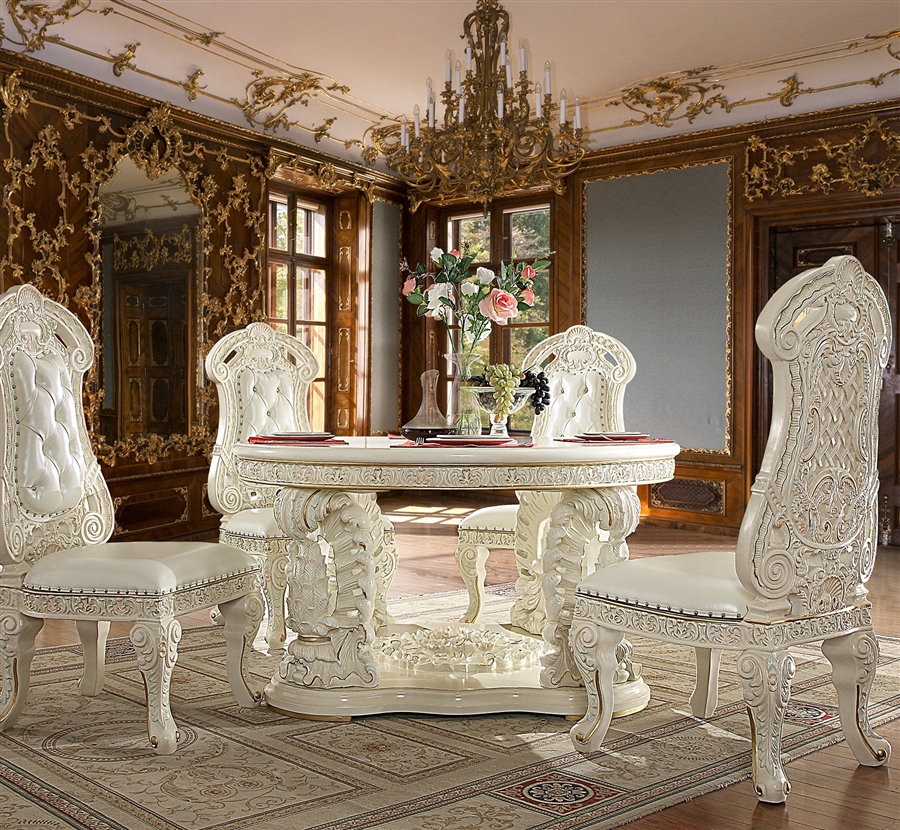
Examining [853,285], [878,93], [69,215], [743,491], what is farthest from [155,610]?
[878,93]

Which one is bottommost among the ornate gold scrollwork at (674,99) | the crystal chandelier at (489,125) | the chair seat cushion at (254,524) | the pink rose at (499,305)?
the chair seat cushion at (254,524)

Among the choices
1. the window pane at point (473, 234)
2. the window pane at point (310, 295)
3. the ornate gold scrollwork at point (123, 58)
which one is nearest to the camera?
the ornate gold scrollwork at point (123, 58)

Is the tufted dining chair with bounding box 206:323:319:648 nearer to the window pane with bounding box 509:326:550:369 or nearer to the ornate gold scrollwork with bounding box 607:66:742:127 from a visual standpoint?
the ornate gold scrollwork with bounding box 607:66:742:127

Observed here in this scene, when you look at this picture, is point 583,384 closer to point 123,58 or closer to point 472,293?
point 472,293

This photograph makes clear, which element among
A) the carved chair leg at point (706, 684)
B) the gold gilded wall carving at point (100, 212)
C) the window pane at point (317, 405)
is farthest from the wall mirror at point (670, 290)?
the carved chair leg at point (706, 684)

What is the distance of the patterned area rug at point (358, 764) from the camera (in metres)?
2.12

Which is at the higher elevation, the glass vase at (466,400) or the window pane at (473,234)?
the window pane at (473,234)

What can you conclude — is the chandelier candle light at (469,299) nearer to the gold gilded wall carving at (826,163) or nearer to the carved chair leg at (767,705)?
the carved chair leg at (767,705)

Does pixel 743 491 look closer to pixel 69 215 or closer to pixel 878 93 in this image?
pixel 878 93

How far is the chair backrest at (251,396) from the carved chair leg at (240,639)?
3.40ft

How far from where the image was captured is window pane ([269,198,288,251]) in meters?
7.64

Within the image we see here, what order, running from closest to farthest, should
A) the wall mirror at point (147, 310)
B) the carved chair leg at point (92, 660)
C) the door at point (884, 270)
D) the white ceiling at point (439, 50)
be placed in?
the carved chair leg at point (92, 660) < the white ceiling at point (439, 50) < the wall mirror at point (147, 310) < the door at point (884, 270)

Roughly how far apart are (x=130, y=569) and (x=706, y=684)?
63.7 inches

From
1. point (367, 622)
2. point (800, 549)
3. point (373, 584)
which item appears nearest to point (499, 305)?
point (373, 584)
